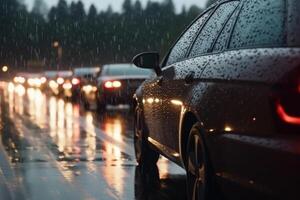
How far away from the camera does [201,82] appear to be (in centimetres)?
574

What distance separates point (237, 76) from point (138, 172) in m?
4.21

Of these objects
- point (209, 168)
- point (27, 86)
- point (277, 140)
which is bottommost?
point (27, 86)

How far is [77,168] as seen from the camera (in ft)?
30.8

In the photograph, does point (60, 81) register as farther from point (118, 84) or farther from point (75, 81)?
point (118, 84)

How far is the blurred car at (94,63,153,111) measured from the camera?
22.0 meters

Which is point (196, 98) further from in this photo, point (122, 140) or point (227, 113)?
point (122, 140)

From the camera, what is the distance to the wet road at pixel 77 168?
7668 mm

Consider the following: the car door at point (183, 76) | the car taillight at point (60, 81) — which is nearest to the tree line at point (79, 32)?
the car taillight at point (60, 81)

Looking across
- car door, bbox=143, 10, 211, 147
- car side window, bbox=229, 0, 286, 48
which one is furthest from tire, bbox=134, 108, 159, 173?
car side window, bbox=229, 0, 286, 48

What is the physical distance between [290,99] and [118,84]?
1827cm

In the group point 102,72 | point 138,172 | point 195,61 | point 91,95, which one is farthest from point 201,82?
point 91,95

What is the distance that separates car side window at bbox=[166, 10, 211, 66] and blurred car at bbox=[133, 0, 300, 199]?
0.04 meters

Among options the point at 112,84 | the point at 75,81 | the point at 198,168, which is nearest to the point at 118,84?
the point at 112,84

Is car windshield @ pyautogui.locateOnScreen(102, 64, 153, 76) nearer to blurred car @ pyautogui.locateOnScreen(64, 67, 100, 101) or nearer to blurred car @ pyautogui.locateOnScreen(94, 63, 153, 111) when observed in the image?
blurred car @ pyautogui.locateOnScreen(94, 63, 153, 111)
